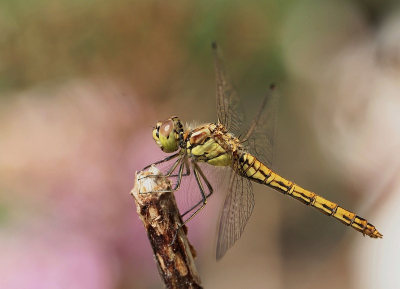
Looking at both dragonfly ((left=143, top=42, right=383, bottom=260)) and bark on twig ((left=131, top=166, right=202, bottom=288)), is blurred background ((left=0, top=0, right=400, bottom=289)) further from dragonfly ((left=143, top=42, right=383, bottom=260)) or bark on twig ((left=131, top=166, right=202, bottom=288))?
bark on twig ((left=131, top=166, right=202, bottom=288))

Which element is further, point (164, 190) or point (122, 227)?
point (122, 227)

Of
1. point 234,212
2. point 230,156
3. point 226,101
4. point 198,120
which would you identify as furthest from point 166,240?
point 198,120

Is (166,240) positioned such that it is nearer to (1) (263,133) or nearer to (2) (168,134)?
(2) (168,134)

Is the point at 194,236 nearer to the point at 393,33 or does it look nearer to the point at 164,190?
the point at 164,190

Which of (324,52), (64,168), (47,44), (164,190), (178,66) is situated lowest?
(164,190)

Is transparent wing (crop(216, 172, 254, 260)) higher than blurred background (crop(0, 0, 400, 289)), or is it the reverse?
blurred background (crop(0, 0, 400, 289))

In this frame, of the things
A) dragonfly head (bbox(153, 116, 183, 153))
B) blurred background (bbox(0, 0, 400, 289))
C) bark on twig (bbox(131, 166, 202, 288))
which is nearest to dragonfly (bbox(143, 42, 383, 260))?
dragonfly head (bbox(153, 116, 183, 153))

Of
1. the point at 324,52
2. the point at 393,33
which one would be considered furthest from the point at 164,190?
the point at 393,33
